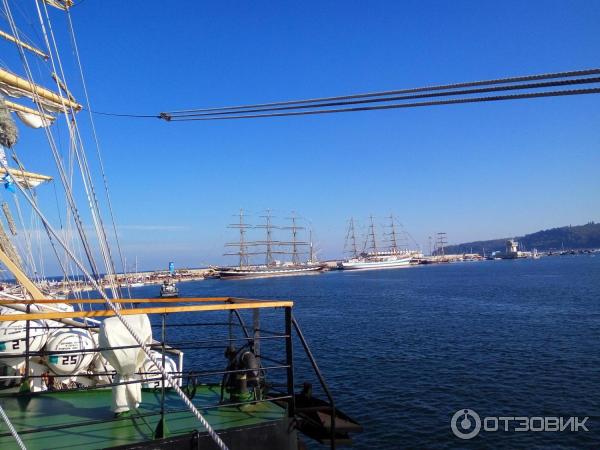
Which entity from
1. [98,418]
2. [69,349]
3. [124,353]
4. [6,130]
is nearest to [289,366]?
[124,353]

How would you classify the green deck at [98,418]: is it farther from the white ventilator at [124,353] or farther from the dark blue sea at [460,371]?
the dark blue sea at [460,371]

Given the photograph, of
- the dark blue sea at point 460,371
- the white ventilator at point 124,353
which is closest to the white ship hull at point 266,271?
the dark blue sea at point 460,371

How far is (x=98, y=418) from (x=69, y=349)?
5405mm

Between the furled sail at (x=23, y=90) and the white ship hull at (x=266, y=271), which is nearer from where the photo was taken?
the furled sail at (x=23, y=90)

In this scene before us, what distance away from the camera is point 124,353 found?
524cm

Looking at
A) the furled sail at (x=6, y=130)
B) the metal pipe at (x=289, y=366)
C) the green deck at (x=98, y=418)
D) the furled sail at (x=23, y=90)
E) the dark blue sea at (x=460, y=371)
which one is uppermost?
the furled sail at (x=23, y=90)

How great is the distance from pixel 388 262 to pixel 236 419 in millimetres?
194894

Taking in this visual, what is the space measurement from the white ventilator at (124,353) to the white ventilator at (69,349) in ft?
16.5

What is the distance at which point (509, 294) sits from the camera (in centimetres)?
5991

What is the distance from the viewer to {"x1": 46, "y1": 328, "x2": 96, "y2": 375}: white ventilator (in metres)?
10.1

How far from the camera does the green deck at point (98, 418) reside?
4.92 metres

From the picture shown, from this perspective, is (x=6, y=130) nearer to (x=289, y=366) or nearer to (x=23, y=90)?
(x=289, y=366)

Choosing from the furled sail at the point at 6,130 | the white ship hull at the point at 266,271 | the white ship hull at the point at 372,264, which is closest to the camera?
the furled sail at the point at 6,130

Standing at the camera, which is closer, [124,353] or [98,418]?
[124,353]
